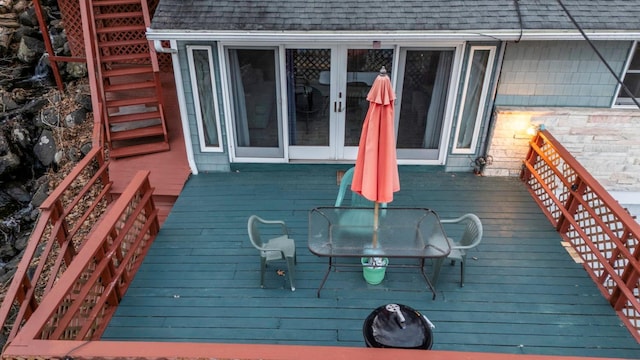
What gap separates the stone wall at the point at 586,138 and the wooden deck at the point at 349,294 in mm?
825

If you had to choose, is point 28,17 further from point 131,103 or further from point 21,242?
point 131,103

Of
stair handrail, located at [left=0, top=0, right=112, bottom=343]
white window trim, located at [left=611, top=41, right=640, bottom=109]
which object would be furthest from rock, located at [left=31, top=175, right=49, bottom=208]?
white window trim, located at [left=611, top=41, right=640, bottom=109]

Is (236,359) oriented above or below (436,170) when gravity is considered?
above

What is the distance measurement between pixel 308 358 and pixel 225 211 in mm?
3009

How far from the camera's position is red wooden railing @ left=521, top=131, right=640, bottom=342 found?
391 centimetres

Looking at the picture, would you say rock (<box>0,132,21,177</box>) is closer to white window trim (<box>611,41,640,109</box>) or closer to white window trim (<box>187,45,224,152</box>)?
white window trim (<box>187,45,224,152</box>)

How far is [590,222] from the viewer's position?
4727 millimetres

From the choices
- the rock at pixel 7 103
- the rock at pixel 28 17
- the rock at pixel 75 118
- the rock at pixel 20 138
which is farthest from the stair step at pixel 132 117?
the rock at pixel 28 17

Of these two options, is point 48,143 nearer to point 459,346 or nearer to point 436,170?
point 436,170

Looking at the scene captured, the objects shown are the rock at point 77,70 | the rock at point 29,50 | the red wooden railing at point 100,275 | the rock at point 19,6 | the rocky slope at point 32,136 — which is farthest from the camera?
the rock at point 19,6

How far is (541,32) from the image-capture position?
15.6ft

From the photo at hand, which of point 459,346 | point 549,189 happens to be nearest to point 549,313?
point 459,346

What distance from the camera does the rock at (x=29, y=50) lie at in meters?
12.0

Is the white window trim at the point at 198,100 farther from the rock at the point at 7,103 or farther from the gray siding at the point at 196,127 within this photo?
the rock at the point at 7,103
